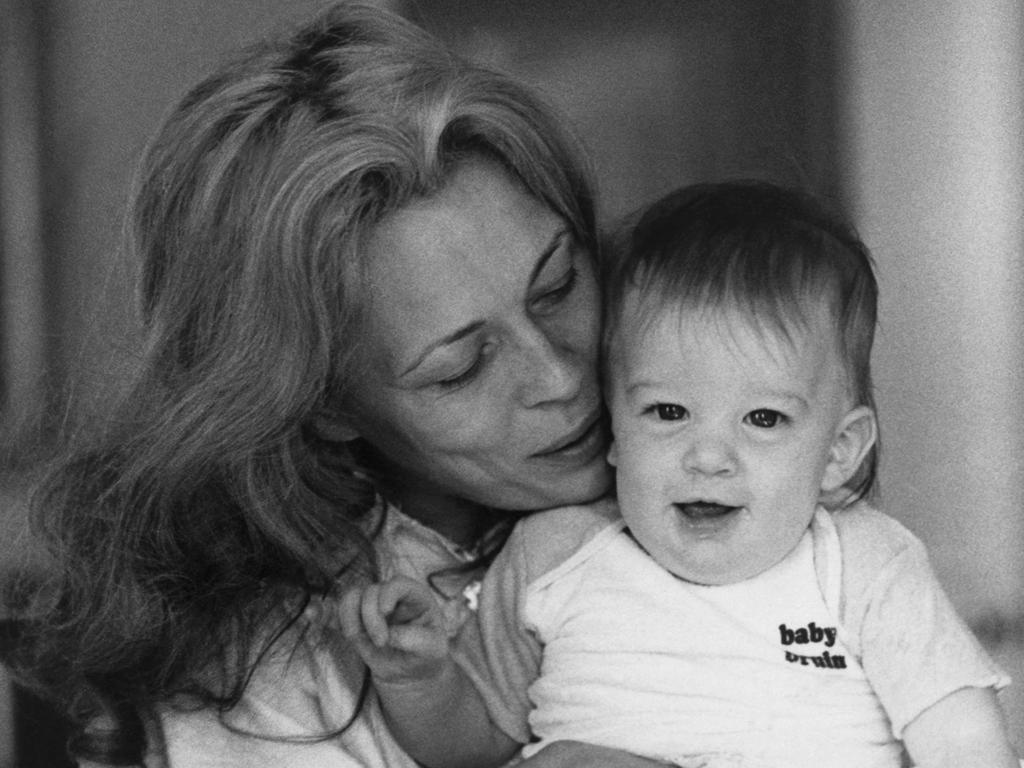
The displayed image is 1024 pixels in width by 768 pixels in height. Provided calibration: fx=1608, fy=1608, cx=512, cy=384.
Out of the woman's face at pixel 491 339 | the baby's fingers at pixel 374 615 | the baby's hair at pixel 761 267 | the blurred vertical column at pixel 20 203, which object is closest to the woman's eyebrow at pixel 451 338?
the woman's face at pixel 491 339

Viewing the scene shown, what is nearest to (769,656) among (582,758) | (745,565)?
(745,565)

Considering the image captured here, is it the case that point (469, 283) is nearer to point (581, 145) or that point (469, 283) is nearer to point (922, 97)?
point (581, 145)

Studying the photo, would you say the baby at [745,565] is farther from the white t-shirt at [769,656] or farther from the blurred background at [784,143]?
the blurred background at [784,143]

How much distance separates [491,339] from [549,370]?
7 cm

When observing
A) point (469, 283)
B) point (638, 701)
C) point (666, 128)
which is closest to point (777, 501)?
point (638, 701)

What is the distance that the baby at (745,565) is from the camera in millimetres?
1484

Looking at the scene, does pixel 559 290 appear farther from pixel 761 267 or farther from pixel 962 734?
pixel 962 734

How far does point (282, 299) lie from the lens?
1.66 metres

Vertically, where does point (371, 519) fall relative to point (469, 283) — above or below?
below

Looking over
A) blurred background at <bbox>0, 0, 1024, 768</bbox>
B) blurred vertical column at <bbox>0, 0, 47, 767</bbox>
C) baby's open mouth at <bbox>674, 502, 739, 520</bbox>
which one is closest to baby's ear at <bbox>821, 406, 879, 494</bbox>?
baby's open mouth at <bbox>674, 502, 739, 520</bbox>

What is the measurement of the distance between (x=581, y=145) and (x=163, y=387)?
0.54m

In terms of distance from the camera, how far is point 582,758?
60.4 inches

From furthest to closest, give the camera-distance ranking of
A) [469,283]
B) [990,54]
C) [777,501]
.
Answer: [990,54]
[469,283]
[777,501]

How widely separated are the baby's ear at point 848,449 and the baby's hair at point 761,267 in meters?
0.02
